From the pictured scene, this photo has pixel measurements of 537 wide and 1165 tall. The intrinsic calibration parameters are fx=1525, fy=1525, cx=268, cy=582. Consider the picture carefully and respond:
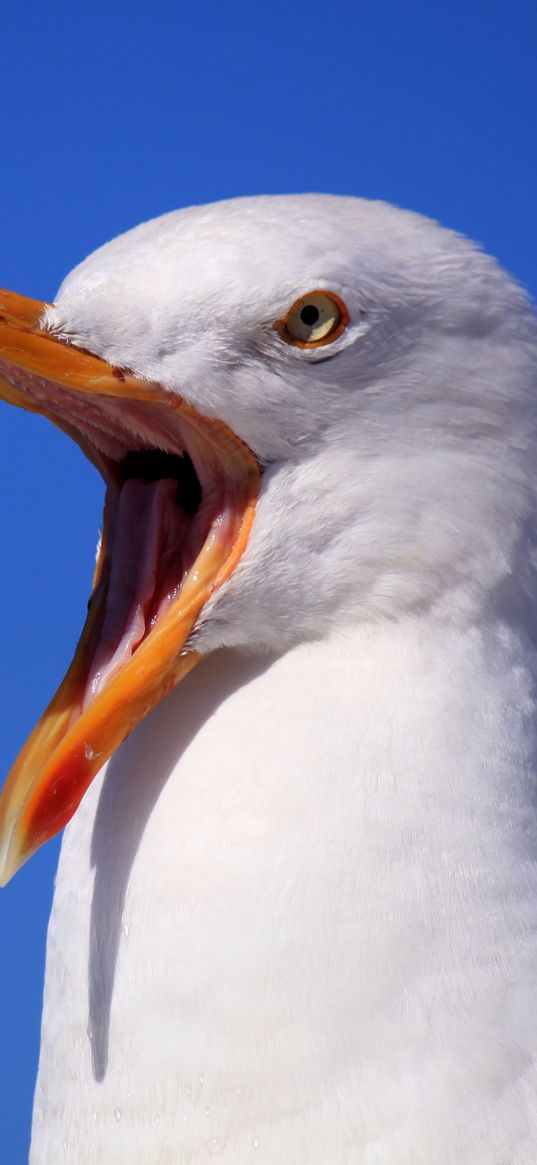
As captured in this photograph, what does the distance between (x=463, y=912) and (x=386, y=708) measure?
1.19 ft

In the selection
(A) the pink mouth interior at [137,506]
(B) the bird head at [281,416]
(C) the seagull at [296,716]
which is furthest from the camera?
(A) the pink mouth interior at [137,506]

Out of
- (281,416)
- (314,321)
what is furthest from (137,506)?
(314,321)

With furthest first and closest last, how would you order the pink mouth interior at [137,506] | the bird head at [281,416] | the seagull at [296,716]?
1. the pink mouth interior at [137,506]
2. the bird head at [281,416]
3. the seagull at [296,716]

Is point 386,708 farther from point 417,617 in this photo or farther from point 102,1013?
point 102,1013

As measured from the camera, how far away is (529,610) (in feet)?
8.91

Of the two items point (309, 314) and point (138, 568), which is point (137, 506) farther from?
point (309, 314)

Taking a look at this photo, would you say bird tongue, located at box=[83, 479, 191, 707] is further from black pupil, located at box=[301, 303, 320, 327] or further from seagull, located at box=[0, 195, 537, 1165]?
black pupil, located at box=[301, 303, 320, 327]

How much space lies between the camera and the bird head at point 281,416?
2637 mm

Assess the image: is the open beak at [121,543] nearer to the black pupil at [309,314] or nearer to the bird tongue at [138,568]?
the bird tongue at [138,568]

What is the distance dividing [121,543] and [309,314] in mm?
585

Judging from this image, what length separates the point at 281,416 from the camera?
8.81 ft

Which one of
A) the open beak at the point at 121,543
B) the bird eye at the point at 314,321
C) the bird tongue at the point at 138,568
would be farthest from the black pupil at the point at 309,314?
the bird tongue at the point at 138,568

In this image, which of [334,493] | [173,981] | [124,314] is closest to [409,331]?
[334,493]

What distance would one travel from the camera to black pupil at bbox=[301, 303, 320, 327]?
266 centimetres
